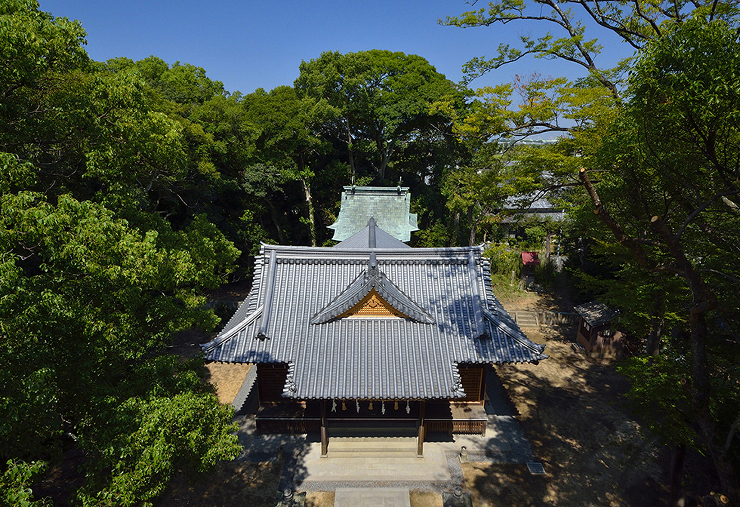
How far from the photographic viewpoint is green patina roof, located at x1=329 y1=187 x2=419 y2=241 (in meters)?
26.1

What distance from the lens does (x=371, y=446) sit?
12.3 metres

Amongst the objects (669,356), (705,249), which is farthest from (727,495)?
(705,249)

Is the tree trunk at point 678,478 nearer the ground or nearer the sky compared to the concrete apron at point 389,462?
nearer the sky

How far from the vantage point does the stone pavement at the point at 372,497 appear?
1018cm

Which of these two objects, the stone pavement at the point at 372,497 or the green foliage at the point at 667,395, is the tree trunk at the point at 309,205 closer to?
the stone pavement at the point at 372,497

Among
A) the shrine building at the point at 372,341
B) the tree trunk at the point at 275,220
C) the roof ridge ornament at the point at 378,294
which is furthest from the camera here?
the tree trunk at the point at 275,220

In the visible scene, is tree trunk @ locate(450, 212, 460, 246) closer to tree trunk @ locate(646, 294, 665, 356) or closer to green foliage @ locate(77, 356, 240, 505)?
tree trunk @ locate(646, 294, 665, 356)

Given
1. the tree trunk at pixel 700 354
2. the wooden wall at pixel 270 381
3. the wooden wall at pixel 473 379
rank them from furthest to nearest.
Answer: the wooden wall at pixel 270 381, the wooden wall at pixel 473 379, the tree trunk at pixel 700 354

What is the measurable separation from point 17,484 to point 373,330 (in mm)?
8719

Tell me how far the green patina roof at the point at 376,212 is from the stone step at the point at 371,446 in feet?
49.0

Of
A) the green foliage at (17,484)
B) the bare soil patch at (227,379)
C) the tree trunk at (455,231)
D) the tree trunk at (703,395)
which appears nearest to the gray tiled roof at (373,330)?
the tree trunk at (703,395)

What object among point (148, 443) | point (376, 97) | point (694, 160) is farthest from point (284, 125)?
point (694, 160)

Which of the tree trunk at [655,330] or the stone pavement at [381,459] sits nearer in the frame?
the stone pavement at [381,459]

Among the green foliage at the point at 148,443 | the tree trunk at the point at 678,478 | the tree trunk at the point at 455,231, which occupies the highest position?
the tree trunk at the point at 455,231
